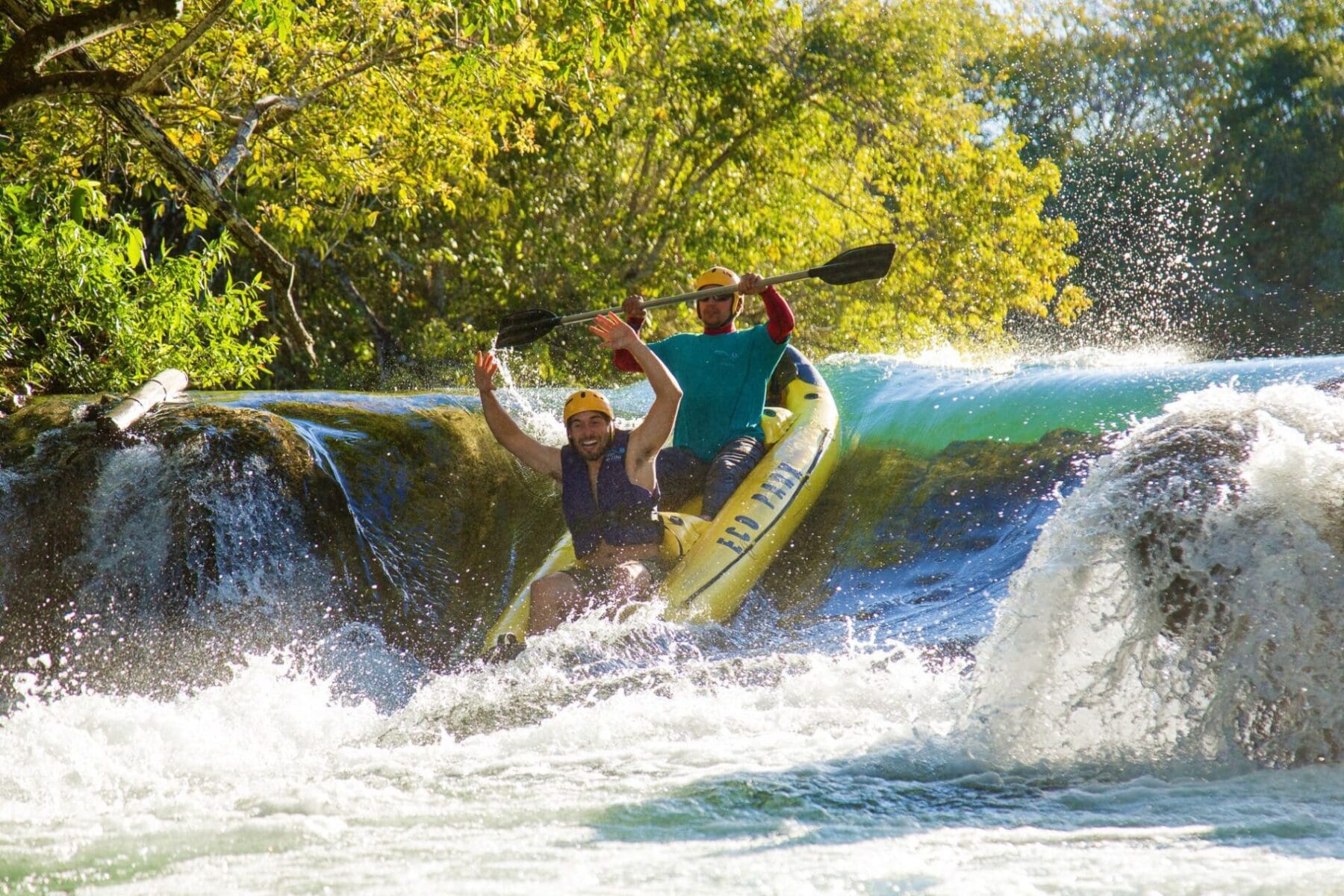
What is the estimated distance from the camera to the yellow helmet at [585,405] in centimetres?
501

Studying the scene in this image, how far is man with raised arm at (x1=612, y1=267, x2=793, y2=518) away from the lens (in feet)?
19.0

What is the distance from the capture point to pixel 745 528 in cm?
542

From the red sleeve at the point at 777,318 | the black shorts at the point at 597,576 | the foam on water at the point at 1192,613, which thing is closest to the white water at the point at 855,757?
the foam on water at the point at 1192,613

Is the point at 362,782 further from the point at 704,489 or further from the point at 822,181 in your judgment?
the point at 822,181

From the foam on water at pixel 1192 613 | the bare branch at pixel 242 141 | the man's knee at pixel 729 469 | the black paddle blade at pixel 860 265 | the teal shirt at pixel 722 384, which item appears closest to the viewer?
the foam on water at pixel 1192 613

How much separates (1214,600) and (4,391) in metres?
4.95

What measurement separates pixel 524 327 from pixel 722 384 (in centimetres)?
131

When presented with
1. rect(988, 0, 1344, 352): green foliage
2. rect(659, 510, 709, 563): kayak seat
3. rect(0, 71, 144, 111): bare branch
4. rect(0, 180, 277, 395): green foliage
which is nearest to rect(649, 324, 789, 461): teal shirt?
rect(659, 510, 709, 563): kayak seat

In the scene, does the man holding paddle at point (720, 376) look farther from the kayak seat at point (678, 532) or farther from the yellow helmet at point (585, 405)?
the yellow helmet at point (585, 405)

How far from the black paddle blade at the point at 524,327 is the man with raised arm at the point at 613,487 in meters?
1.65

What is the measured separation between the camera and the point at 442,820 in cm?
303

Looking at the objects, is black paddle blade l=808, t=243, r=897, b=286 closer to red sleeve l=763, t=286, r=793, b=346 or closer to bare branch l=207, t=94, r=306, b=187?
red sleeve l=763, t=286, r=793, b=346

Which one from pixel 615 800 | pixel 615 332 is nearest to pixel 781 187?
pixel 615 332

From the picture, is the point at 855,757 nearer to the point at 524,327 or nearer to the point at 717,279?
the point at 717,279
